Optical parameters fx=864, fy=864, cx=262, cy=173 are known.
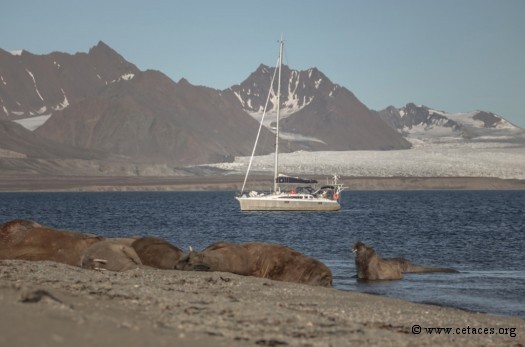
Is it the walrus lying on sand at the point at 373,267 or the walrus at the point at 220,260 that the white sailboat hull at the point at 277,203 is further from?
the walrus at the point at 220,260

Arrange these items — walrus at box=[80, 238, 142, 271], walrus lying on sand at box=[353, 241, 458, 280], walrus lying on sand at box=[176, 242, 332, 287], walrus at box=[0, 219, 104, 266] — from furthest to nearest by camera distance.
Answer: walrus lying on sand at box=[353, 241, 458, 280], walrus at box=[0, 219, 104, 266], walrus lying on sand at box=[176, 242, 332, 287], walrus at box=[80, 238, 142, 271]

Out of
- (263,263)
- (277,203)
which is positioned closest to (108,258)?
(263,263)


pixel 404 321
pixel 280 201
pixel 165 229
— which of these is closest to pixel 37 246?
pixel 404 321

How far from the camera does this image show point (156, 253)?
1061 inches

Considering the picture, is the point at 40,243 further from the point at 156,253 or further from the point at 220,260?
the point at 220,260

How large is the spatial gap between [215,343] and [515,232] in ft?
173

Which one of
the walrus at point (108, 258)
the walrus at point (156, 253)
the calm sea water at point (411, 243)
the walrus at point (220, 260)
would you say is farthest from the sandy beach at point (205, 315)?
the calm sea water at point (411, 243)

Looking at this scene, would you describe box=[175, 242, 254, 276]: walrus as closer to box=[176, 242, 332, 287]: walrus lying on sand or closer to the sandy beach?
box=[176, 242, 332, 287]: walrus lying on sand

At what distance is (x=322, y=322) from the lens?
→ 52.5 ft

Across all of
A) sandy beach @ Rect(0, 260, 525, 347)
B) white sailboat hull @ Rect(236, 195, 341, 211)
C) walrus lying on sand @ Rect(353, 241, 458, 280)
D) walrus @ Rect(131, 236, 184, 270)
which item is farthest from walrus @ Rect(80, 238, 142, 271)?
white sailboat hull @ Rect(236, 195, 341, 211)

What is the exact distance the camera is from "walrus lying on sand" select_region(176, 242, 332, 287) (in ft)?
85.9

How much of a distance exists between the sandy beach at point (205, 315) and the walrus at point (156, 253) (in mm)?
2274

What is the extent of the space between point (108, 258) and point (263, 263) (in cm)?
488

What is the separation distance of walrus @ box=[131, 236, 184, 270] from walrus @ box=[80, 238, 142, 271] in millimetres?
863
